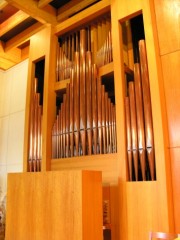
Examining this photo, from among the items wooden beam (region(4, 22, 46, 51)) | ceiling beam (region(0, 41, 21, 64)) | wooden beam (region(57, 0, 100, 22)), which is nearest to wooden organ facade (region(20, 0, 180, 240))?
wooden beam (region(57, 0, 100, 22))

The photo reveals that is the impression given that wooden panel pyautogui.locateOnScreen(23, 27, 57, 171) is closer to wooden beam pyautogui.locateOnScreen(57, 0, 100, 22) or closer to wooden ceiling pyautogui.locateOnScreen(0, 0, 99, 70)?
wooden ceiling pyautogui.locateOnScreen(0, 0, 99, 70)

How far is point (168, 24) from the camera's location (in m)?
3.02

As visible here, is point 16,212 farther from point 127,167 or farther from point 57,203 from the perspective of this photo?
point 127,167

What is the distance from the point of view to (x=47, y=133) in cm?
381

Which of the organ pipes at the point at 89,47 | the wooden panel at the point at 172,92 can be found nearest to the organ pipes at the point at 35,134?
the organ pipes at the point at 89,47

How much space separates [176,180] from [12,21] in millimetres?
4136

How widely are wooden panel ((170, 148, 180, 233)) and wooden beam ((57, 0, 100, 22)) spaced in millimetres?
3034

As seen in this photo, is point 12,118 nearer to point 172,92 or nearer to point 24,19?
point 24,19

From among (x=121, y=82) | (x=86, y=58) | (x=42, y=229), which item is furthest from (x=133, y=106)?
(x=42, y=229)

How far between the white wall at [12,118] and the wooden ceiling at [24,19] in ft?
1.41

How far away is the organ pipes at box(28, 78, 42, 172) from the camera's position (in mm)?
3910

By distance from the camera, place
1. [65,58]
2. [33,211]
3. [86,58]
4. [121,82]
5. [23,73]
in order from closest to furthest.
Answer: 1. [33,211]
2. [121,82]
3. [86,58]
4. [65,58]
5. [23,73]

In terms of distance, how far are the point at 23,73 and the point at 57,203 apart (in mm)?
3455

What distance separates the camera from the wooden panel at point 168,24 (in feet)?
9.60
